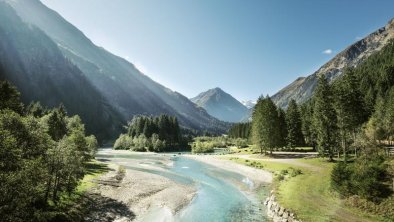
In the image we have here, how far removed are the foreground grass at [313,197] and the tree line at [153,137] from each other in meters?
110

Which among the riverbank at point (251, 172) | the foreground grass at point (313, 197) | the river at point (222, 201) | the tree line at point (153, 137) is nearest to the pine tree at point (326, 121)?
the foreground grass at point (313, 197)

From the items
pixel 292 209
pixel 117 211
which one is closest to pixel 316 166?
pixel 292 209

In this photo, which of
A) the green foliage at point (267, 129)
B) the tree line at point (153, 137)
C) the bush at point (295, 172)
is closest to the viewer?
the bush at point (295, 172)

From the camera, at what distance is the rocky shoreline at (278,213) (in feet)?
105

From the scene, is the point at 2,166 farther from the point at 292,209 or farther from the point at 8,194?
the point at 292,209

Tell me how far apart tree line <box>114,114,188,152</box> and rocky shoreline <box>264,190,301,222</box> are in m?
128

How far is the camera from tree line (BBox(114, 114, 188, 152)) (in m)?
165

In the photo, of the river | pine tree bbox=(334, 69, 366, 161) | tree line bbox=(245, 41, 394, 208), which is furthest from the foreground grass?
pine tree bbox=(334, 69, 366, 161)

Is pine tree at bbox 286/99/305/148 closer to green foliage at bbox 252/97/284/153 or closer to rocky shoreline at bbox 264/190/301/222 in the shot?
green foliage at bbox 252/97/284/153

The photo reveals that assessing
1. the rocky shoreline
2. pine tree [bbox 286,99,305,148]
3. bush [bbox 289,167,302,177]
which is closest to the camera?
the rocky shoreline

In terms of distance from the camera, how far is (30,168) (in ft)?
72.2

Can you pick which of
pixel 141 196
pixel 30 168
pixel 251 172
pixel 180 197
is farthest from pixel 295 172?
pixel 30 168

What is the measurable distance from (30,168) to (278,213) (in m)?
25.9

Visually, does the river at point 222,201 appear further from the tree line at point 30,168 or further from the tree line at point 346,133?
the tree line at point 346,133
